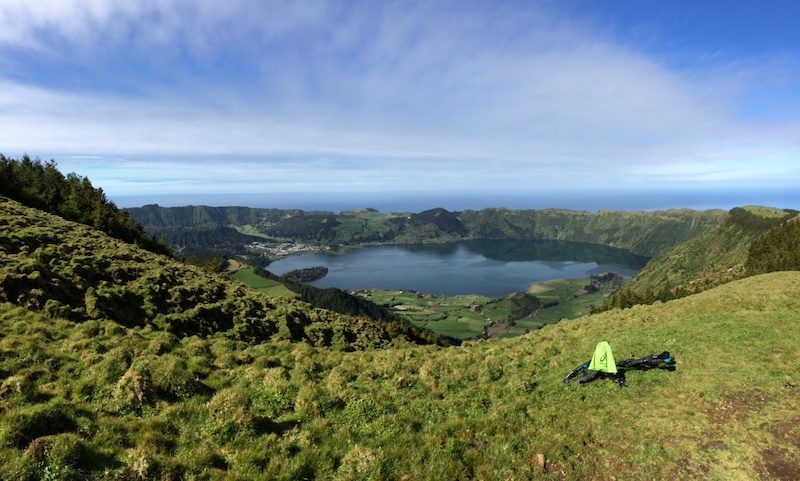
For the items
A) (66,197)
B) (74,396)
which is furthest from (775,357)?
(66,197)

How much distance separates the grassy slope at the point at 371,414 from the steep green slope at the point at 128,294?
14.4ft

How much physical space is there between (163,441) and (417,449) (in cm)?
675

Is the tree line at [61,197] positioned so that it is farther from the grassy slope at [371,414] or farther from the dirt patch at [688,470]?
the dirt patch at [688,470]

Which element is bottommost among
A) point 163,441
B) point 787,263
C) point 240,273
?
point 240,273

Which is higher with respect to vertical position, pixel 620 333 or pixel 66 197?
pixel 66 197

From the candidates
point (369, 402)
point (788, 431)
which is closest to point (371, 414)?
point (369, 402)

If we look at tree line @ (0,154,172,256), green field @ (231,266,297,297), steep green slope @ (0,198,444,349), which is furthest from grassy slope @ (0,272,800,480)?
green field @ (231,266,297,297)

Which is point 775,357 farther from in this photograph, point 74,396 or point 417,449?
point 74,396

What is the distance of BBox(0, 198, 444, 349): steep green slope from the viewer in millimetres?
20734

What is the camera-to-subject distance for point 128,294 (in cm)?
2586

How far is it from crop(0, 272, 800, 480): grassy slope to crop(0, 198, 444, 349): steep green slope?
14.4ft

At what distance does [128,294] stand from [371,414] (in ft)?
75.4

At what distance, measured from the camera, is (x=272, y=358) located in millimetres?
18594

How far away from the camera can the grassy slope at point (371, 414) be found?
8.88m
